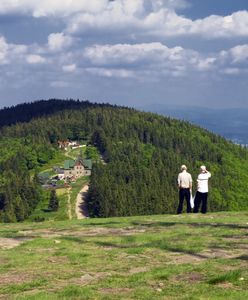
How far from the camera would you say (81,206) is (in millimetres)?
159250

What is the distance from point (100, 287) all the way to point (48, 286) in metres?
1.30

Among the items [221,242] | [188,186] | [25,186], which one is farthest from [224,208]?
[221,242]

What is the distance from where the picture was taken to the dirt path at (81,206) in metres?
149

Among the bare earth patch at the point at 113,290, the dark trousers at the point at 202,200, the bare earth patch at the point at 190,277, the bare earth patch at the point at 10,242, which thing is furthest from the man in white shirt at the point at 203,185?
the bare earth patch at the point at 113,290

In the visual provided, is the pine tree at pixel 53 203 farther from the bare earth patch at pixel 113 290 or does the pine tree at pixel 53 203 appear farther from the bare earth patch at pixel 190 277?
the bare earth patch at pixel 113 290

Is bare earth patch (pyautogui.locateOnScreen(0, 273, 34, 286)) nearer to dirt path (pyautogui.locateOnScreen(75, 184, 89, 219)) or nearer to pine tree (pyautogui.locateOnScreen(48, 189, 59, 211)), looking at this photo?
dirt path (pyautogui.locateOnScreen(75, 184, 89, 219))

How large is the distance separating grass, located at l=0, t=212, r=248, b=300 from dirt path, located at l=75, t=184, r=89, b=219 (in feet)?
410

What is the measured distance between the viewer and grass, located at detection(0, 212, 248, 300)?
1140 cm

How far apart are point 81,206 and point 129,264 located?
146152mm

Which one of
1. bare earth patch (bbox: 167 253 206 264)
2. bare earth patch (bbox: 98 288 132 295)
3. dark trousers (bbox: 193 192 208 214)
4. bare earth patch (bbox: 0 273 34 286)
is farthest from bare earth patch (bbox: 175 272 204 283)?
dark trousers (bbox: 193 192 208 214)

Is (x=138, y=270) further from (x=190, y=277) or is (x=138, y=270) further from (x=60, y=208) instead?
(x=60, y=208)

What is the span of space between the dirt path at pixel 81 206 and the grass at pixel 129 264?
125m

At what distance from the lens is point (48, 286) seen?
12211 mm

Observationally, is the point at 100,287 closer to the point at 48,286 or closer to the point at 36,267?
the point at 48,286
